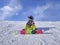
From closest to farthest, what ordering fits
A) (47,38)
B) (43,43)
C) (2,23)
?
(43,43) → (47,38) → (2,23)

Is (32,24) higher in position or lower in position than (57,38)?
higher

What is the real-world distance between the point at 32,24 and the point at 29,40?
0.44 meters

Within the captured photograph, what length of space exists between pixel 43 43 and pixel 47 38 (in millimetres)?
172

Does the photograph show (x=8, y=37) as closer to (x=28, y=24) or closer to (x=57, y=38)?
(x=28, y=24)

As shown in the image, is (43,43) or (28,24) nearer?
(43,43)

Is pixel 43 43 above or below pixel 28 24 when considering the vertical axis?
below

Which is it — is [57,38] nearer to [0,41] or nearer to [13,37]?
[13,37]

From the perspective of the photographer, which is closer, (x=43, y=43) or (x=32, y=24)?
(x=43, y=43)

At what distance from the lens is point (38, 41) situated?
208cm

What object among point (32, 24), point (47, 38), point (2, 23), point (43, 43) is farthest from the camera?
point (2, 23)

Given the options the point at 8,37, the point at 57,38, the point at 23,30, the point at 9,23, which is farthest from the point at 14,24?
the point at 57,38

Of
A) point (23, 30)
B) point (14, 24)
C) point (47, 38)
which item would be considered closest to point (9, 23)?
point (14, 24)

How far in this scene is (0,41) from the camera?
2.13 m

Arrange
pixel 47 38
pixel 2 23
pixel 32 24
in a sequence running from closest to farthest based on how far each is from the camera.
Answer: pixel 47 38 < pixel 32 24 < pixel 2 23
